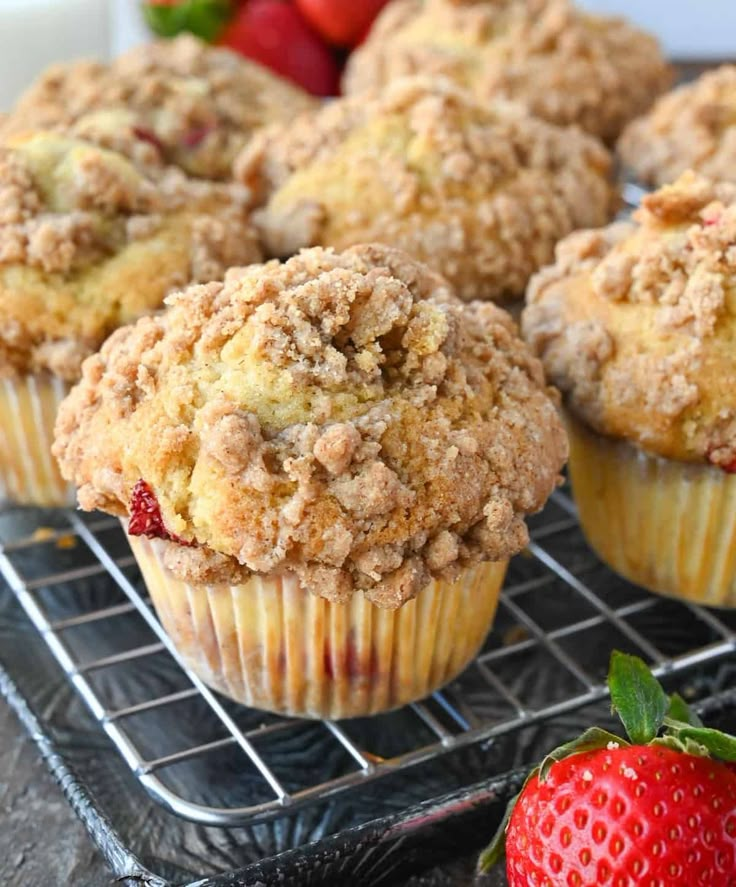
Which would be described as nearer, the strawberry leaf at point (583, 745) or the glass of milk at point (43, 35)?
the strawberry leaf at point (583, 745)

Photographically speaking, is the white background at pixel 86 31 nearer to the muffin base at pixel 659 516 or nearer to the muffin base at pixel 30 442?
the muffin base at pixel 30 442

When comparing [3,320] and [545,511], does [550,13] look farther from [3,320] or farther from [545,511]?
[3,320]

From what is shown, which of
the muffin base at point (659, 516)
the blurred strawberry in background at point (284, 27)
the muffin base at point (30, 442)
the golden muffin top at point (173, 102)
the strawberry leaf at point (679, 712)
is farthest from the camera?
the blurred strawberry in background at point (284, 27)

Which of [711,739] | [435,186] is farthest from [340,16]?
[711,739]

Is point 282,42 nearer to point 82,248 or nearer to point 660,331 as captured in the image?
point 82,248

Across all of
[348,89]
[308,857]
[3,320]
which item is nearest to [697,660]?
[308,857]

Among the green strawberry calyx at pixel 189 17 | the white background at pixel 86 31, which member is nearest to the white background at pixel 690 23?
the white background at pixel 86 31
